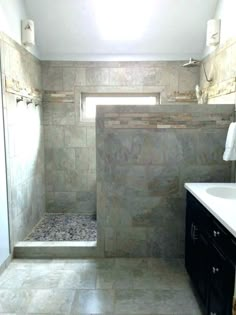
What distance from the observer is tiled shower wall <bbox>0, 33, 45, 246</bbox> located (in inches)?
107

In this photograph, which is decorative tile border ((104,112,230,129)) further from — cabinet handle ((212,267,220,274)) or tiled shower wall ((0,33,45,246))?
cabinet handle ((212,267,220,274))

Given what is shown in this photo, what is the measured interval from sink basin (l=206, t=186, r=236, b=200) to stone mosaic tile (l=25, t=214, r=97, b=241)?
1475 mm

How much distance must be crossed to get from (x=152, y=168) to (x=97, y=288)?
1.18 m

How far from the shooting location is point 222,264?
156 centimetres

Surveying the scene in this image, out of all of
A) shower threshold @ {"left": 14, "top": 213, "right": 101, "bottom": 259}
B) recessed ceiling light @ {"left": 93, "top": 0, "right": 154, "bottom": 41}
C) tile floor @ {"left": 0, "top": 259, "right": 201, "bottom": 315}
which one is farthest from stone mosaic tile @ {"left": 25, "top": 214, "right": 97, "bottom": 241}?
recessed ceiling light @ {"left": 93, "top": 0, "right": 154, "bottom": 41}

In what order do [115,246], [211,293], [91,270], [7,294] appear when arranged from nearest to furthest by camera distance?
[211,293]
[7,294]
[91,270]
[115,246]

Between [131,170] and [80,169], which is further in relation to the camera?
[80,169]

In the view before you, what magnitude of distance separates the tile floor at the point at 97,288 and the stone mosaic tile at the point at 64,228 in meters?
0.43

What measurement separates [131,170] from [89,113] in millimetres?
1559

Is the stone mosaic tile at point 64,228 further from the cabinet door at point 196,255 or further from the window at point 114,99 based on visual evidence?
the window at point 114,99

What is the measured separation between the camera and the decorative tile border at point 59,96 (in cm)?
379

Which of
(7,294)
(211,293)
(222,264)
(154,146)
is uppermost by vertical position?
(154,146)

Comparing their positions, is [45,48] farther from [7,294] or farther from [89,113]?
[7,294]

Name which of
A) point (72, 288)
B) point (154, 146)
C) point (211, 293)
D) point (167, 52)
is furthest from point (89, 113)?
point (211, 293)
